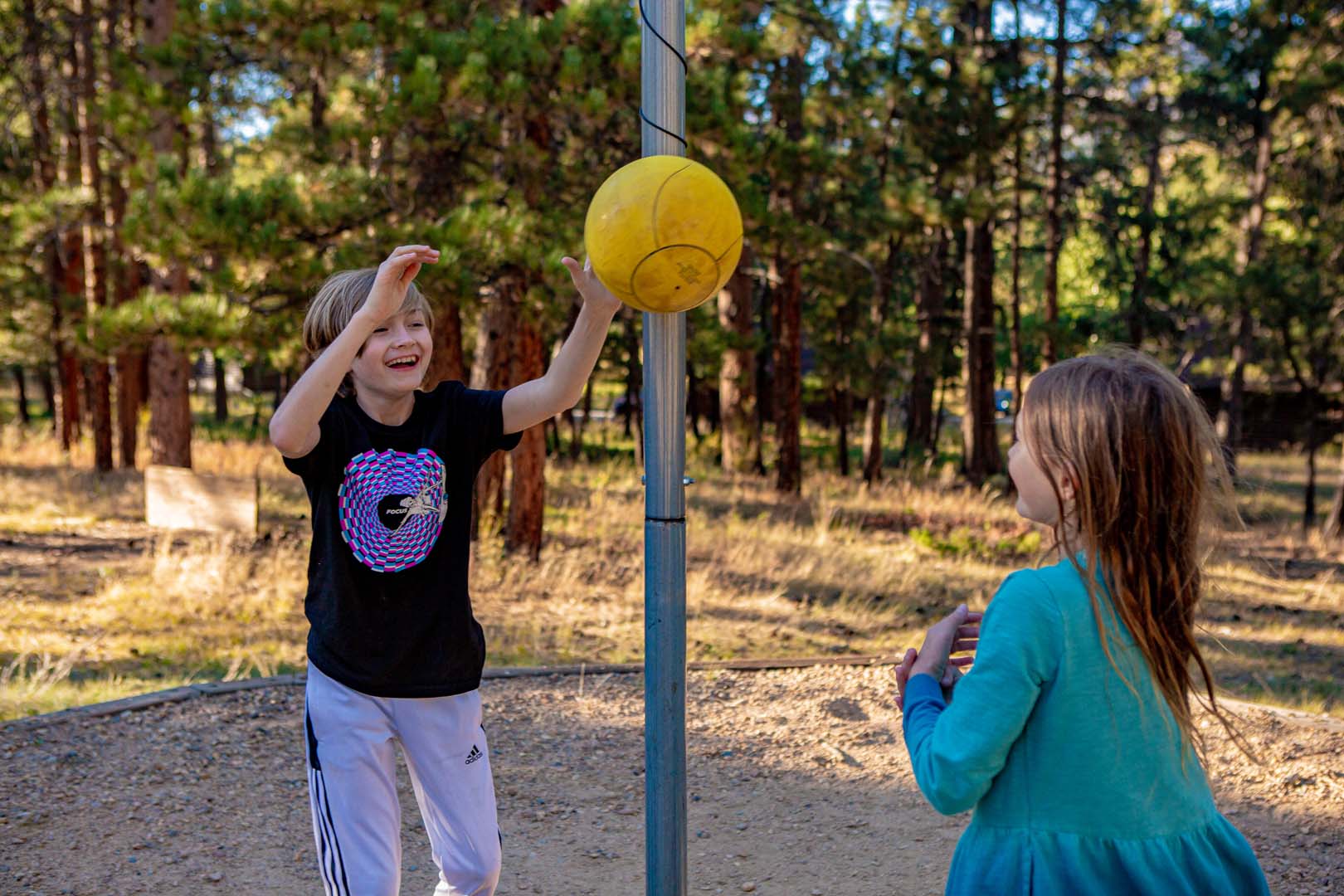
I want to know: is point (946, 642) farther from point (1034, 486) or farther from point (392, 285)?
point (392, 285)

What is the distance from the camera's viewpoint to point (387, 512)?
8.41ft

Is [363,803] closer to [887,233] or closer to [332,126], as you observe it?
[332,126]

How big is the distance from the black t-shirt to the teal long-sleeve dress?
1200 mm

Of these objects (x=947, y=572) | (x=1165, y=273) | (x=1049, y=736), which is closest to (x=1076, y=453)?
(x=1049, y=736)

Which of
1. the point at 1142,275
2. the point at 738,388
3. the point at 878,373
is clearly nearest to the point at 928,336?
the point at 878,373

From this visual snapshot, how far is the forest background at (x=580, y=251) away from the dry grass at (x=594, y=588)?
58mm

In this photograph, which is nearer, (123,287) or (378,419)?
(378,419)

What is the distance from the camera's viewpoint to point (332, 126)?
8055 millimetres

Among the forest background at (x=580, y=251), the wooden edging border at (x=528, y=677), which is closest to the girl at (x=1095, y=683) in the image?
the forest background at (x=580, y=251)

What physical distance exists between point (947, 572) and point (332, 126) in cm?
704

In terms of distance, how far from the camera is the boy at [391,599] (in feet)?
8.19

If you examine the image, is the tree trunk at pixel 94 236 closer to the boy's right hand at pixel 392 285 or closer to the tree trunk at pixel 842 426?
the tree trunk at pixel 842 426

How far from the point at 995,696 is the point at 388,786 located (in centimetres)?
148

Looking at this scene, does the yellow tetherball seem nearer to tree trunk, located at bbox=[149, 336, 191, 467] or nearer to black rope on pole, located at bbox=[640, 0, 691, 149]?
black rope on pole, located at bbox=[640, 0, 691, 149]
